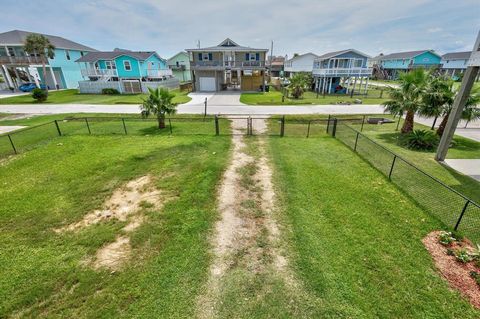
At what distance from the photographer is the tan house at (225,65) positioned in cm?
3247

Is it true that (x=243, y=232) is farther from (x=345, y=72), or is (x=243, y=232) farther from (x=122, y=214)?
(x=345, y=72)

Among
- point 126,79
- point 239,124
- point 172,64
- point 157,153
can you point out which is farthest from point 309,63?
point 157,153

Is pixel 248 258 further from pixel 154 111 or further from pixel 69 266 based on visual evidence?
pixel 154 111

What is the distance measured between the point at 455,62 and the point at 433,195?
75.4 meters

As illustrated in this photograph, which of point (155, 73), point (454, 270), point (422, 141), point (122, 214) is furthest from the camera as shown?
point (155, 73)

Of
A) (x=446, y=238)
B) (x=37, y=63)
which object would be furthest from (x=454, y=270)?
(x=37, y=63)

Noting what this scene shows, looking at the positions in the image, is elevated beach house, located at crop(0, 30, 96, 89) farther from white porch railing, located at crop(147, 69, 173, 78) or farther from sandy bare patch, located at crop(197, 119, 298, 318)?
sandy bare patch, located at crop(197, 119, 298, 318)

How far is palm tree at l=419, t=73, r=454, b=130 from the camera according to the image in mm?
11867

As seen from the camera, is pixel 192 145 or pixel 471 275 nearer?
pixel 471 275

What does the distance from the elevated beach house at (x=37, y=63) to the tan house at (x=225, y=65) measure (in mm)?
21067

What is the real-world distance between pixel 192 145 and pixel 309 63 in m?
49.2

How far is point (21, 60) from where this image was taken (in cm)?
3278

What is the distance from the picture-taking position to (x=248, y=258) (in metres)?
4.72

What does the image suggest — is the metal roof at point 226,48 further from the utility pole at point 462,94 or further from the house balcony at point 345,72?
the utility pole at point 462,94
